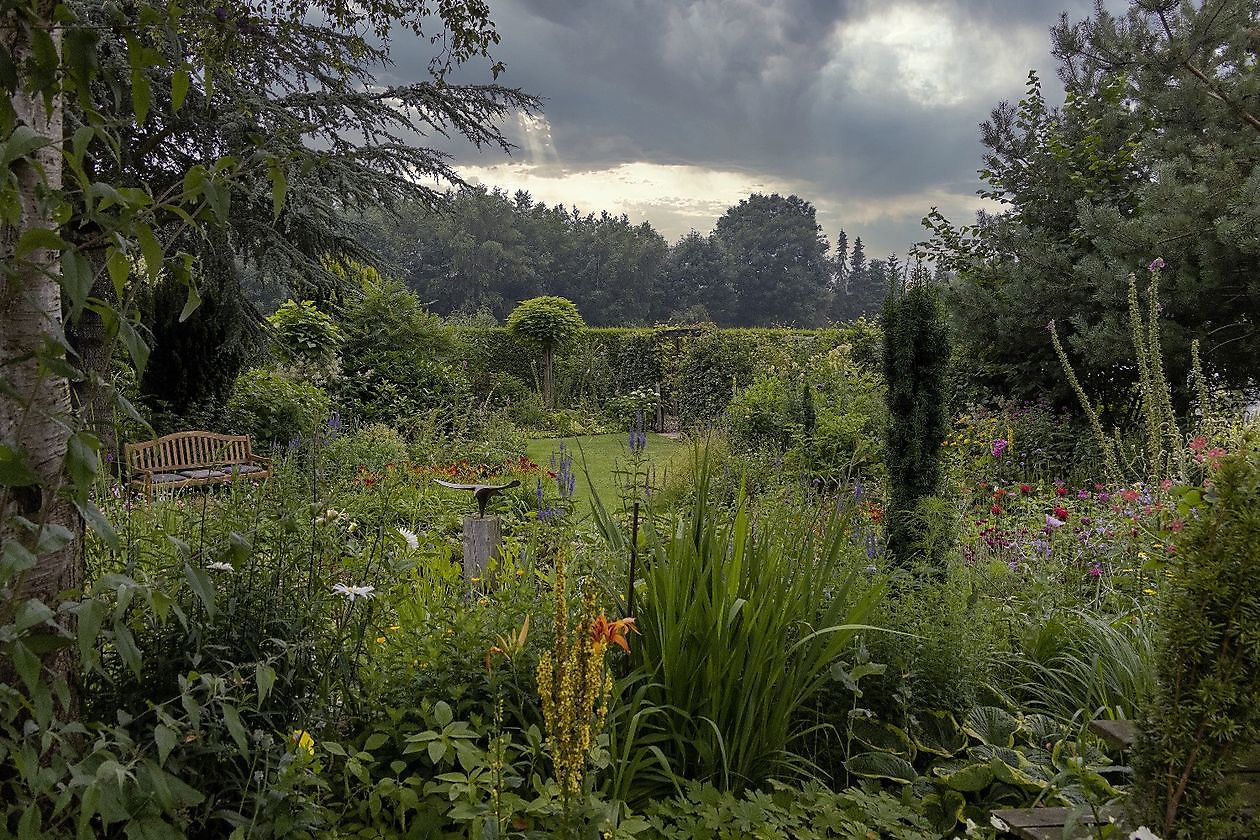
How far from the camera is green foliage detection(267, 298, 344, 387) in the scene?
10.0m

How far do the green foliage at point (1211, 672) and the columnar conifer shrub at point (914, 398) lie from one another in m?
2.48

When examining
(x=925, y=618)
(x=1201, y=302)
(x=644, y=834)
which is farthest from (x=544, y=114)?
(x=644, y=834)

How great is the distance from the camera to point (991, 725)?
233 centimetres

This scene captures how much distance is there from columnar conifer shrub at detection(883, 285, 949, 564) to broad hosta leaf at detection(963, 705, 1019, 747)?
1461mm

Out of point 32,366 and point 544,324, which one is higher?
point 544,324

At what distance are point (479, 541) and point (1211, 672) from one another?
2.81m

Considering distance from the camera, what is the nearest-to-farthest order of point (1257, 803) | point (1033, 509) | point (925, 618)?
point (1257, 803) → point (925, 618) → point (1033, 509)

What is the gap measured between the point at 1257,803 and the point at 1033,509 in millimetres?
4044

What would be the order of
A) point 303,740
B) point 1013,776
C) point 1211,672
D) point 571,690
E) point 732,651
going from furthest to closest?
point 732,651, point 1013,776, point 303,740, point 1211,672, point 571,690

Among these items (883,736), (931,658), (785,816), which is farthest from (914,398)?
(785,816)

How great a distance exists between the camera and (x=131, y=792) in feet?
4.17

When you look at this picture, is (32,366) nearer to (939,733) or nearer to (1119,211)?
(939,733)

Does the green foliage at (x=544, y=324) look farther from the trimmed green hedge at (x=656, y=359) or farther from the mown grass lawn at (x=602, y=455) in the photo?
the mown grass lawn at (x=602, y=455)

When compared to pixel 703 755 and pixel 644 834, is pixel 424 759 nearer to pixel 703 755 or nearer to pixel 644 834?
pixel 644 834
